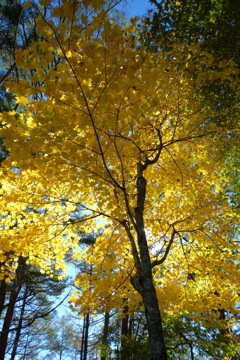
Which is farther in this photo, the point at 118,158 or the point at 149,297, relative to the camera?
the point at 118,158

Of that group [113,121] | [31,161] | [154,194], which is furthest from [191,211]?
[31,161]

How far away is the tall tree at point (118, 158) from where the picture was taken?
2.11 m

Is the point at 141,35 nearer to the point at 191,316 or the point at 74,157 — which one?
the point at 74,157

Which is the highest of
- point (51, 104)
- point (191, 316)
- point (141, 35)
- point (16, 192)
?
point (141, 35)

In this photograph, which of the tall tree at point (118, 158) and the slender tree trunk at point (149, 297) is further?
the slender tree trunk at point (149, 297)

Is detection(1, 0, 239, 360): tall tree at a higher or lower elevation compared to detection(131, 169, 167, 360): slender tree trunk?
higher

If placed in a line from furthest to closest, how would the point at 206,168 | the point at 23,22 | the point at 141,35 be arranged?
the point at 23,22
the point at 206,168
the point at 141,35

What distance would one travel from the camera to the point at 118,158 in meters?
3.55

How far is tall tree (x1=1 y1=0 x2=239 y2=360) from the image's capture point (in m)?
2.11

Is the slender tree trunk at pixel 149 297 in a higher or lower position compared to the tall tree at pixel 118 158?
lower

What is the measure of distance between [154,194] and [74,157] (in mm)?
2337

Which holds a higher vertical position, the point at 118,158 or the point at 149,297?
the point at 118,158

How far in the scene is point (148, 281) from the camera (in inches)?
108

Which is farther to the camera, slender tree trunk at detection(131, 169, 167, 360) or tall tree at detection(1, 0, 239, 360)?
slender tree trunk at detection(131, 169, 167, 360)
